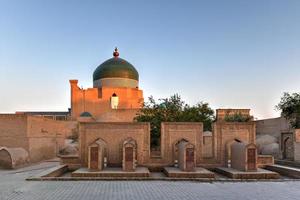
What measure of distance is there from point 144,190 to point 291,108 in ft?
60.8

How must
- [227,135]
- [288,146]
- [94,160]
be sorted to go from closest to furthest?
[94,160], [227,135], [288,146]

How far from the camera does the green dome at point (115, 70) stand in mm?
43938

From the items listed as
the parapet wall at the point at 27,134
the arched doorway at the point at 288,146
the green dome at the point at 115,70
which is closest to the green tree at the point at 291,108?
the arched doorway at the point at 288,146

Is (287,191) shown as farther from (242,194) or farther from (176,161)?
(176,161)

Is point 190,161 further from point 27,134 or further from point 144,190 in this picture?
point 27,134

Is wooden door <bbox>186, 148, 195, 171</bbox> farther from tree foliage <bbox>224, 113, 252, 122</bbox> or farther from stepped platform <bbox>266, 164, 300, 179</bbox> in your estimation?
tree foliage <bbox>224, 113, 252, 122</bbox>

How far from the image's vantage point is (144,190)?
10.6 meters

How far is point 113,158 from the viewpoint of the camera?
17.2 metres

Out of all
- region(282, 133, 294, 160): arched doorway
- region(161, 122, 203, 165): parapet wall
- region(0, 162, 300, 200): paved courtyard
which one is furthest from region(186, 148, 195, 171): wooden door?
region(282, 133, 294, 160): arched doorway

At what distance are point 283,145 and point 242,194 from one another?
1333cm

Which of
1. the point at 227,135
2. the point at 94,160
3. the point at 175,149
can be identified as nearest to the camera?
the point at 94,160

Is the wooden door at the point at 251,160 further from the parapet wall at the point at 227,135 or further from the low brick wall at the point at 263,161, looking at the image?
the low brick wall at the point at 263,161

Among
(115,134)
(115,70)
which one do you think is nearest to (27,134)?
(115,134)

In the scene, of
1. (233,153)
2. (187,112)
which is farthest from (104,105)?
(233,153)
